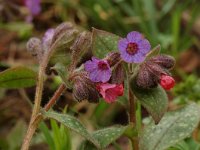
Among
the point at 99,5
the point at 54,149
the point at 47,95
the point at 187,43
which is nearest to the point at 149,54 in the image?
the point at 54,149

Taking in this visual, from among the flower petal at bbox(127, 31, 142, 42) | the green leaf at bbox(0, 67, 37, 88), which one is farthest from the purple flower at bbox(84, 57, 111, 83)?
the green leaf at bbox(0, 67, 37, 88)

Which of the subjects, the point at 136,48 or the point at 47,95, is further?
the point at 47,95

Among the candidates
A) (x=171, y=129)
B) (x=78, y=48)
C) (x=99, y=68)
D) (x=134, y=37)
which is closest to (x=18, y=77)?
(x=78, y=48)

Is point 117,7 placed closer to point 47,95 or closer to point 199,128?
point 47,95

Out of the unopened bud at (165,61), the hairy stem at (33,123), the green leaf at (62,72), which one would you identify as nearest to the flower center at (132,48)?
the unopened bud at (165,61)

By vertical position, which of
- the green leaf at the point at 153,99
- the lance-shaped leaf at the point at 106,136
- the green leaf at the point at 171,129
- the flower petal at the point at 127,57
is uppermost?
the flower petal at the point at 127,57

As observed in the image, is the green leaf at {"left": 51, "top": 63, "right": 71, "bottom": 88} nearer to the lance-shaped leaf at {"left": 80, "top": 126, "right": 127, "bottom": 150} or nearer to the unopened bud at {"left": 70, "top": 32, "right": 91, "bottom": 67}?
the unopened bud at {"left": 70, "top": 32, "right": 91, "bottom": 67}

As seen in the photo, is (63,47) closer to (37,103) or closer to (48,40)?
(48,40)

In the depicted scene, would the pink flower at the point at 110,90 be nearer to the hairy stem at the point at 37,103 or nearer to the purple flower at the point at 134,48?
the purple flower at the point at 134,48
